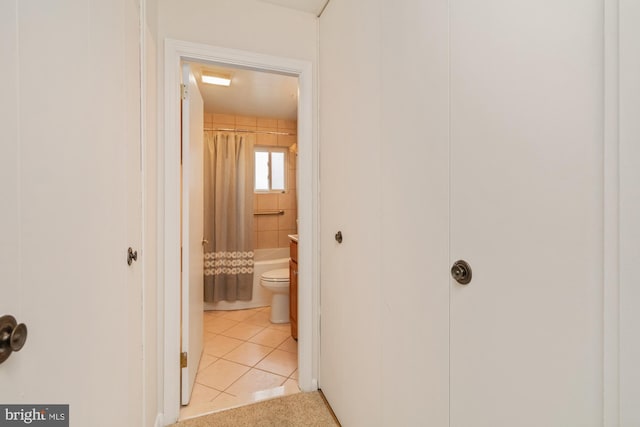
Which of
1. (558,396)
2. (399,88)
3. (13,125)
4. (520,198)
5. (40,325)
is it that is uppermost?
(399,88)

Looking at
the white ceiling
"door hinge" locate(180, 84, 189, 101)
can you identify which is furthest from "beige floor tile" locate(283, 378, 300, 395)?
the white ceiling

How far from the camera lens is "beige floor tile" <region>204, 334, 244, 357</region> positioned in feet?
7.60

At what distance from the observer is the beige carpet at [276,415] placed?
1.52 m

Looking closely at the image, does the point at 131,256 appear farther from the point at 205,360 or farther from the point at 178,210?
the point at 205,360

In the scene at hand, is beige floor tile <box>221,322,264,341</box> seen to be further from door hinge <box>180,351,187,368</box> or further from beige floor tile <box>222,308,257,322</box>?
door hinge <box>180,351,187,368</box>

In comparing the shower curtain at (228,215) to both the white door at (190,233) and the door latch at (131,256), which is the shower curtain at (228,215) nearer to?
the white door at (190,233)

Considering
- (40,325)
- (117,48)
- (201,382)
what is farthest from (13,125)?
(201,382)

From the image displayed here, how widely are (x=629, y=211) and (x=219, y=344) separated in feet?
8.95

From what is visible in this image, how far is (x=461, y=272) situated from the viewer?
2.46 feet

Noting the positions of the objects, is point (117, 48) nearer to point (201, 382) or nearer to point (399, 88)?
point (399, 88)

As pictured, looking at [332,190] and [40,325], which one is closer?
[40,325]

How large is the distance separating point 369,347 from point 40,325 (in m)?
1.11

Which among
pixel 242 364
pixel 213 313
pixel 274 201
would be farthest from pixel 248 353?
pixel 274 201

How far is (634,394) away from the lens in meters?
0.44
